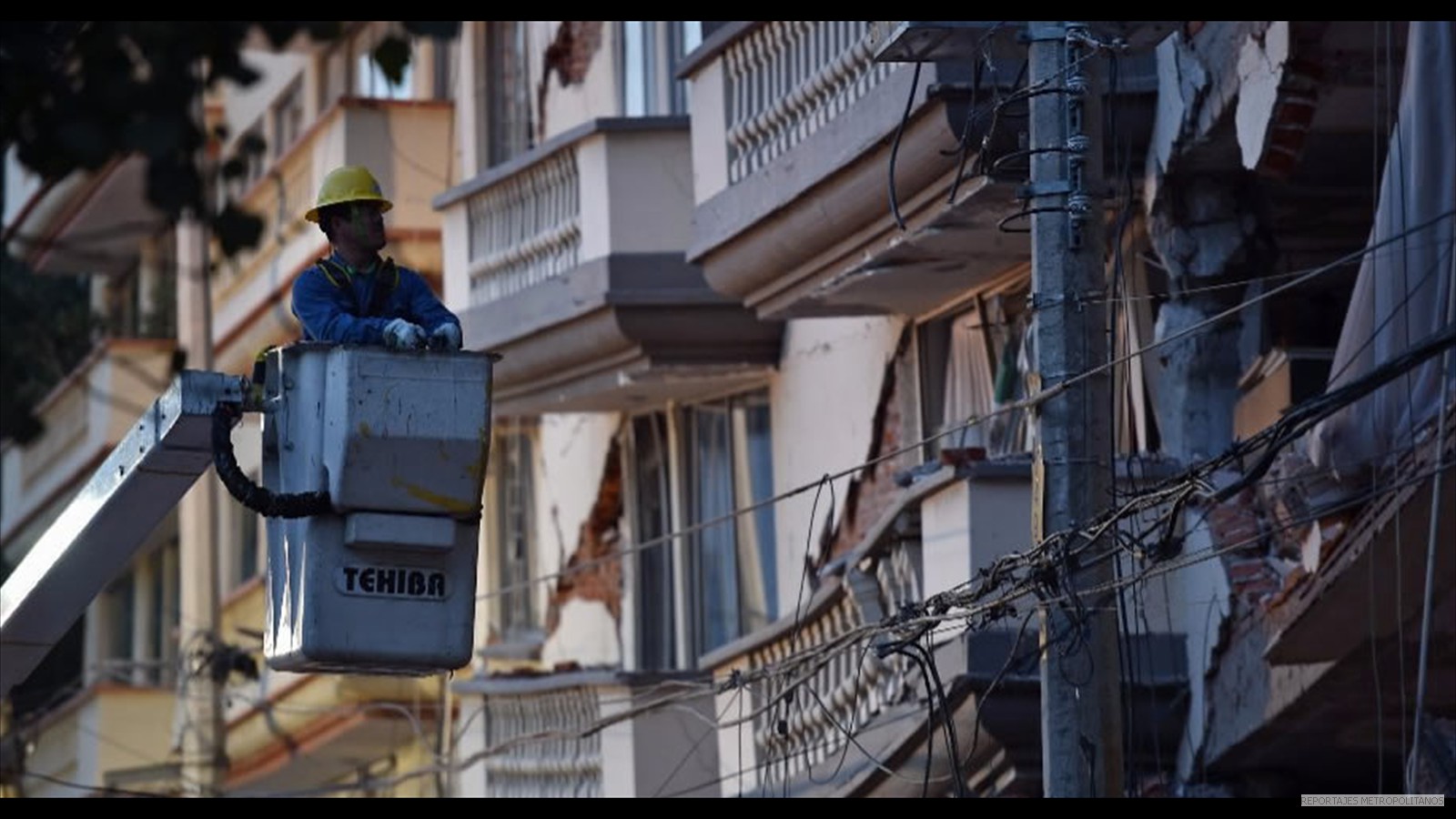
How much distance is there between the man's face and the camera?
1209 cm

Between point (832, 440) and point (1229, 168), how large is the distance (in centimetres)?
442

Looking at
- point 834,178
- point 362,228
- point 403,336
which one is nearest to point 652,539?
point 834,178

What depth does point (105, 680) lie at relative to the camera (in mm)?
36500

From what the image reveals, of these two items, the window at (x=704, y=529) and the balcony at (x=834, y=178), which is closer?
the balcony at (x=834, y=178)

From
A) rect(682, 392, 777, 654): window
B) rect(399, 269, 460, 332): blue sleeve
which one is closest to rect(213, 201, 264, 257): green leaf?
rect(399, 269, 460, 332): blue sleeve

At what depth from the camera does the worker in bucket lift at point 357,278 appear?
38.7 ft

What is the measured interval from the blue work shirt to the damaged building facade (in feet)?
8.49

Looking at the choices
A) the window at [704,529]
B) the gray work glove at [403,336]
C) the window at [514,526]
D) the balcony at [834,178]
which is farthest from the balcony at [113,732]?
the gray work glove at [403,336]

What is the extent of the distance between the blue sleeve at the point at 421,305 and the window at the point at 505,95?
554 inches

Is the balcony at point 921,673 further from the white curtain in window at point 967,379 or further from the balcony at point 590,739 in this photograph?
the balcony at point 590,739

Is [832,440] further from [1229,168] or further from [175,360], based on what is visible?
[175,360]

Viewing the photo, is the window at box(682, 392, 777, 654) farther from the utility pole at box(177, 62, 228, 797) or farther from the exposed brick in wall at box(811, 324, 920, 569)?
the utility pole at box(177, 62, 228, 797)
